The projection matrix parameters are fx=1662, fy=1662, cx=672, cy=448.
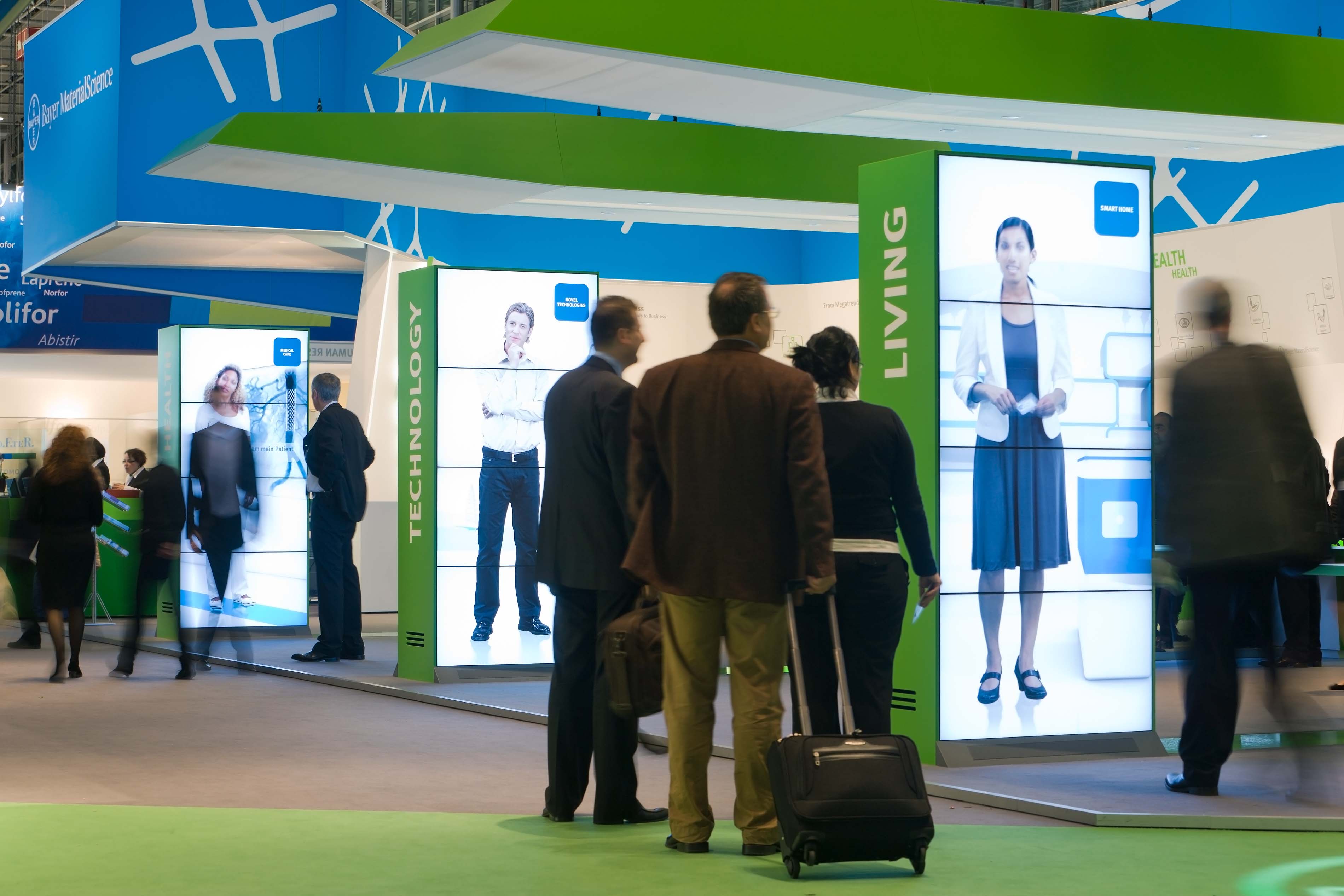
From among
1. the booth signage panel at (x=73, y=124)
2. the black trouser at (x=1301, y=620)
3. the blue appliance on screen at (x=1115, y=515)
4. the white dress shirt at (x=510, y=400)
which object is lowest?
the black trouser at (x=1301, y=620)

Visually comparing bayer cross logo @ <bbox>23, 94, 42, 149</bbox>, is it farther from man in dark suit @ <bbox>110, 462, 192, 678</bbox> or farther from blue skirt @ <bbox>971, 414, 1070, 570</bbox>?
blue skirt @ <bbox>971, 414, 1070, 570</bbox>

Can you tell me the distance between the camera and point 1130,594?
593 cm

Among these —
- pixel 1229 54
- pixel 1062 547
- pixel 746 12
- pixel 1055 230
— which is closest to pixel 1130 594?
pixel 1062 547

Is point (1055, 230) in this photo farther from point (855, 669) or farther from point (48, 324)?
point (48, 324)

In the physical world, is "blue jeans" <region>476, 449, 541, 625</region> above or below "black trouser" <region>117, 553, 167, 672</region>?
above

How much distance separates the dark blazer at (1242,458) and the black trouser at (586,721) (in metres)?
1.68

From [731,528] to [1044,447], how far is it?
2.13 metres

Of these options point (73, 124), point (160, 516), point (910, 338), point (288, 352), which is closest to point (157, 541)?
point (160, 516)

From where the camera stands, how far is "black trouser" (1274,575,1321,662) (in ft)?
30.9

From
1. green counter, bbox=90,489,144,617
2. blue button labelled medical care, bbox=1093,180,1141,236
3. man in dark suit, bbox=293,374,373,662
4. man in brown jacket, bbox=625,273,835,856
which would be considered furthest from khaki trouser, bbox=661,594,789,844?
green counter, bbox=90,489,144,617

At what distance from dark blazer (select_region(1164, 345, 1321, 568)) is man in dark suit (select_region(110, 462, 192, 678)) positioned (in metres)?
5.70

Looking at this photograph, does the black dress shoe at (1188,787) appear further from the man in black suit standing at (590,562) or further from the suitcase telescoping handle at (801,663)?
the man in black suit standing at (590,562)

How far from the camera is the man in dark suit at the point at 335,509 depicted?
30.5 ft

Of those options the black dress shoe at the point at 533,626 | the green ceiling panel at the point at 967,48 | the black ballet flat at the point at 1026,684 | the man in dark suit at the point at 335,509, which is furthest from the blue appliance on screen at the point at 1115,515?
the man in dark suit at the point at 335,509
